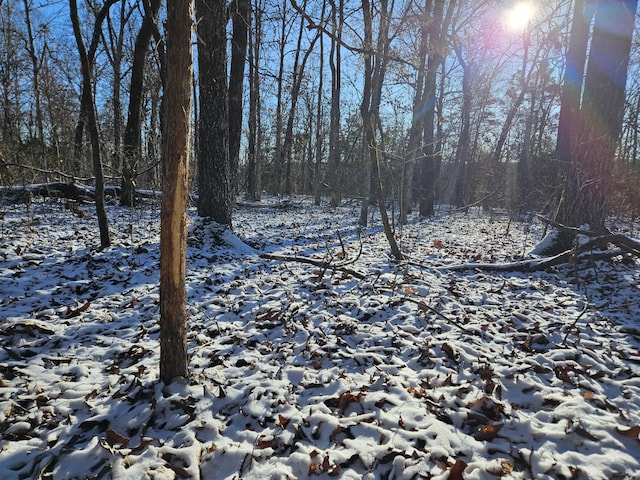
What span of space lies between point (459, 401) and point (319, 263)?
3.23 m

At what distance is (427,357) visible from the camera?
10.4 feet

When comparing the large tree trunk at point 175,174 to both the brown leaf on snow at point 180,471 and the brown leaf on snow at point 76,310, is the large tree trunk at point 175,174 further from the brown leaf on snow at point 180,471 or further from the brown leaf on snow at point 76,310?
the brown leaf on snow at point 76,310

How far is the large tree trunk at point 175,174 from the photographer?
2127mm

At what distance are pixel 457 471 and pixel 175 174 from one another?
8.42 feet

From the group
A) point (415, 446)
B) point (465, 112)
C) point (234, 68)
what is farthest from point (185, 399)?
point (465, 112)

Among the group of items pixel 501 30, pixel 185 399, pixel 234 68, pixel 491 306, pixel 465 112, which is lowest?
pixel 185 399

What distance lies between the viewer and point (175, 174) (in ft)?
7.45

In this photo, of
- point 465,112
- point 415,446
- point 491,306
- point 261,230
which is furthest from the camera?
point 465,112

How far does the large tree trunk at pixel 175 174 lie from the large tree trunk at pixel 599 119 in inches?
237

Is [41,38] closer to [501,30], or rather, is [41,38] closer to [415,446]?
[501,30]

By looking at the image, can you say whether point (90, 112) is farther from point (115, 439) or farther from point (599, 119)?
point (599, 119)

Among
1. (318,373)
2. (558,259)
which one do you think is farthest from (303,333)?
(558,259)

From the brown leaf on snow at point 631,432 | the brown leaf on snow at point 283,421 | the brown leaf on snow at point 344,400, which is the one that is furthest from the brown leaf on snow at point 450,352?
the brown leaf on snow at point 283,421

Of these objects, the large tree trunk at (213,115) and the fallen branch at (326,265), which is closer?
the fallen branch at (326,265)
